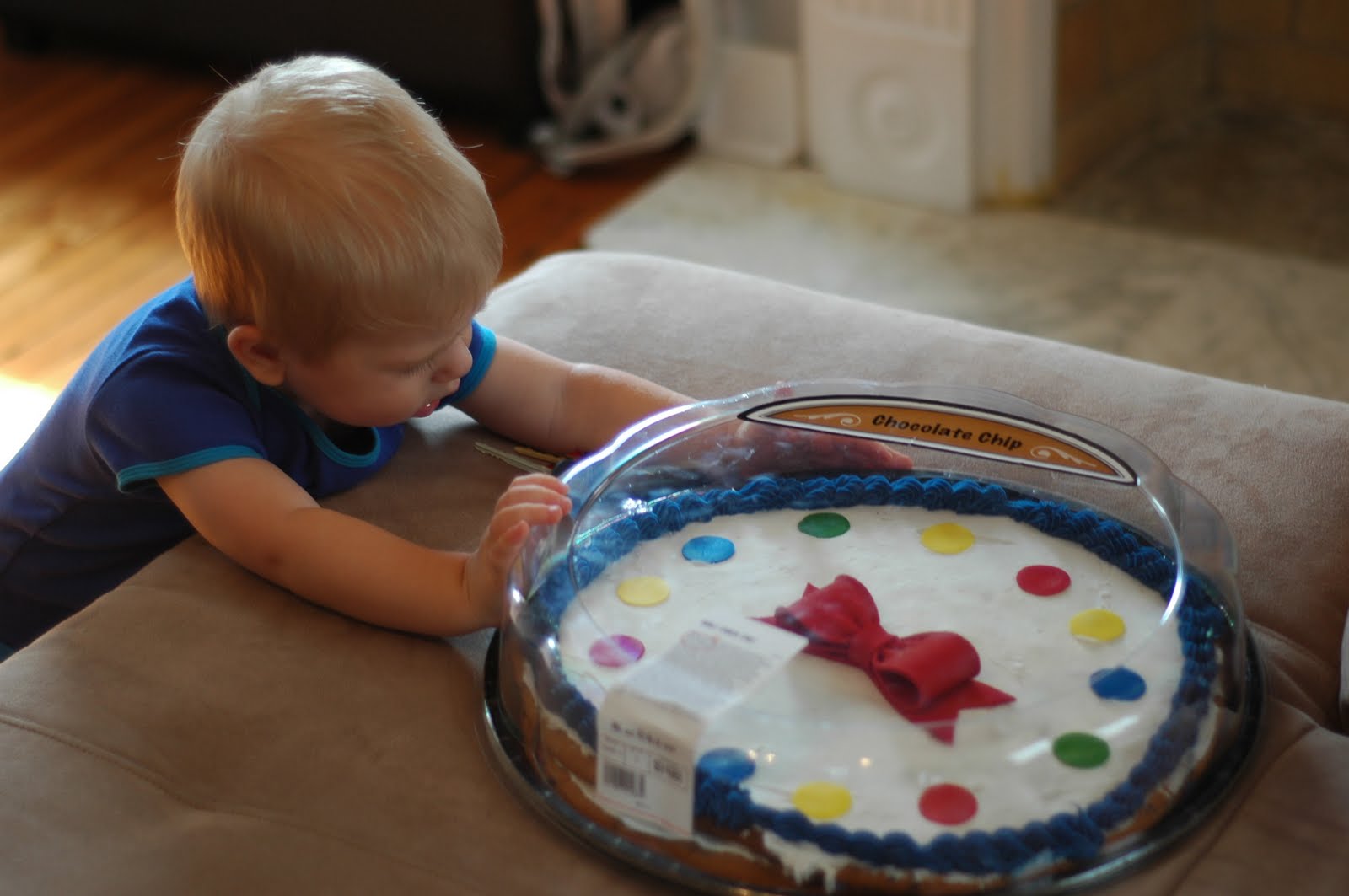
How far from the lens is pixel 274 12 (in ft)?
7.68

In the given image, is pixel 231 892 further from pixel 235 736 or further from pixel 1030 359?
pixel 1030 359

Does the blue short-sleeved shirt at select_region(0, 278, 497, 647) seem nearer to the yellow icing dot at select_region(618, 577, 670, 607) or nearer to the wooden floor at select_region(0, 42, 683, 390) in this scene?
the yellow icing dot at select_region(618, 577, 670, 607)

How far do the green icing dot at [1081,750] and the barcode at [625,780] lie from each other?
19 centimetres

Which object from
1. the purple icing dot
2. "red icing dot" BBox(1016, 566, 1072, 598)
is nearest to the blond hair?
the purple icing dot

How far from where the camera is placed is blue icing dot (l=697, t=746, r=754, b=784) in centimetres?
68

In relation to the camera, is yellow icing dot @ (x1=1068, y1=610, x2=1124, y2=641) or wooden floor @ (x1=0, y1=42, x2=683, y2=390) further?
wooden floor @ (x1=0, y1=42, x2=683, y2=390)

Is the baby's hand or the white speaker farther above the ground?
the baby's hand

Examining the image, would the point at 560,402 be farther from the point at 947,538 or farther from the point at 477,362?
the point at 947,538

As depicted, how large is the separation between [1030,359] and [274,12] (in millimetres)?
1715

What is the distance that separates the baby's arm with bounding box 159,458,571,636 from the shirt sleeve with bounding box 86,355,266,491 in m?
0.01

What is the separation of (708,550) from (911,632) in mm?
138

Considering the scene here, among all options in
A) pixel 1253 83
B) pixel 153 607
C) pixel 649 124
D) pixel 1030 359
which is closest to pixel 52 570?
pixel 153 607

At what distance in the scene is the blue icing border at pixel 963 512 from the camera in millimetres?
647

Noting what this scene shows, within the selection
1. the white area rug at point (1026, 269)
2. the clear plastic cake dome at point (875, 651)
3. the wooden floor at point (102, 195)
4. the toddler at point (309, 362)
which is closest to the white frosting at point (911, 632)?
the clear plastic cake dome at point (875, 651)
